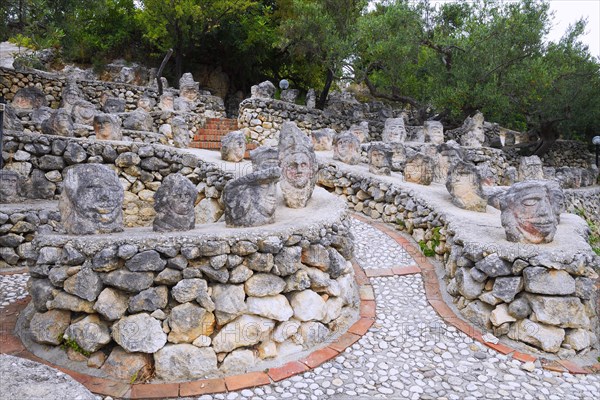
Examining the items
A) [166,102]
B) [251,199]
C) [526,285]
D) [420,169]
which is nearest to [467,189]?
[420,169]

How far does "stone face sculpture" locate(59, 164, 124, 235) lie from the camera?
493cm

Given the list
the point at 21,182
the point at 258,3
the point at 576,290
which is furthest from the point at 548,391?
the point at 258,3

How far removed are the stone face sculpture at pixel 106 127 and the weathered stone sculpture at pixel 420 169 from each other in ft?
24.3

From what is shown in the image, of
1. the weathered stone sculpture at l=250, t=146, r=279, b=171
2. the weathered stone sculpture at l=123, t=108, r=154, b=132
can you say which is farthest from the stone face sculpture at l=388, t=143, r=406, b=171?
the weathered stone sculpture at l=123, t=108, r=154, b=132

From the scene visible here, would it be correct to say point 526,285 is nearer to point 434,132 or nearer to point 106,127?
point 106,127

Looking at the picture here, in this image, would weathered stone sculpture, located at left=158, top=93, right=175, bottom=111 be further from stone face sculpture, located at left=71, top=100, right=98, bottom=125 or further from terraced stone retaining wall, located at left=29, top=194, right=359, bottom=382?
terraced stone retaining wall, located at left=29, top=194, right=359, bottom=382

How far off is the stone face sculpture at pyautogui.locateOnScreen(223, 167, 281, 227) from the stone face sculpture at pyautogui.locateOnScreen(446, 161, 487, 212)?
4083 mm

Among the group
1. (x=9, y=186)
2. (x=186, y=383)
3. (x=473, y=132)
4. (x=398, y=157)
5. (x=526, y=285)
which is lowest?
(x=186, y=383)

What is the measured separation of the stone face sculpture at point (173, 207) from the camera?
5242 millimetres

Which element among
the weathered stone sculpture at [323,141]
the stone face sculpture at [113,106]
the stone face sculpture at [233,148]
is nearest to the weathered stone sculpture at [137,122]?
the stone face sculpture at [113,106]

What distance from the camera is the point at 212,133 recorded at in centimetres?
1605

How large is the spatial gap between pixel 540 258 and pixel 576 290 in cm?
60

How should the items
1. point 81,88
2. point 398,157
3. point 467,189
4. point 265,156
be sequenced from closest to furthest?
point 467,189 < point 265,156 < point 398,157 < point 81,88

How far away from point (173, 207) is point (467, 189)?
5579mm
